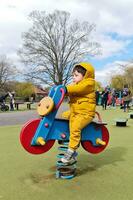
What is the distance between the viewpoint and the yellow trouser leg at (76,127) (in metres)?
4.66

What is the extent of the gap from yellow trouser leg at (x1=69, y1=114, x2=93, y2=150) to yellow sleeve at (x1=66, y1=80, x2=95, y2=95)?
358mm

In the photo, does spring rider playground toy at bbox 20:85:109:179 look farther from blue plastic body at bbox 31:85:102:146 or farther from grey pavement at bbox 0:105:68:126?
grey pavement at bbox 0:105:68:126

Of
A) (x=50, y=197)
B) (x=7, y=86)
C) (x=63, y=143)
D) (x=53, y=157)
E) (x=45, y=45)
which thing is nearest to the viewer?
(x=50, y=197)

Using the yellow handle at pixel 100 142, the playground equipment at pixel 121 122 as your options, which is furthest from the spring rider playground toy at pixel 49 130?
the playground equipment at pixel 121 122

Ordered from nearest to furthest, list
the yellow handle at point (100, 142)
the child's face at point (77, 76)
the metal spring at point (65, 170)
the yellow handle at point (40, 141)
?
the yellow handle at point (40, 141)
the metal spring at point (65, 170)
the child's face at point (77, 76)
the yellow handle at point (100, 142)

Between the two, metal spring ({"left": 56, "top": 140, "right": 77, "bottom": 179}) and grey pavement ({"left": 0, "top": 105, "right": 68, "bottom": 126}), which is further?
grey pavement ({"left": 0, "top": 105, "right": 68, "bottom": 126})

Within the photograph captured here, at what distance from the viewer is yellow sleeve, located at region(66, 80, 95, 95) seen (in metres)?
4.64

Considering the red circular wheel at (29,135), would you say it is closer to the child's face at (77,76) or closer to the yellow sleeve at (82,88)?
the yellow sleeve at (82,88)

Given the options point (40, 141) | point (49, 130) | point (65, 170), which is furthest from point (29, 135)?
point (65, 170)

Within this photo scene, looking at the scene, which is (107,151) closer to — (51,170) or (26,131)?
(51,170)

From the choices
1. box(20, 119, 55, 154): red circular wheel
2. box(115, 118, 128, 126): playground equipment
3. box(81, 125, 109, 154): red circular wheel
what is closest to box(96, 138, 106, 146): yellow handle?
box(81, 125, 109, 154): red circular wheel

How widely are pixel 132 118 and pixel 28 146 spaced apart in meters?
10.6

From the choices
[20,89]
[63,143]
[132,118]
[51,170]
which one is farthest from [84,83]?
[20,89]

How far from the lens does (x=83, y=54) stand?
54719 millimetres
